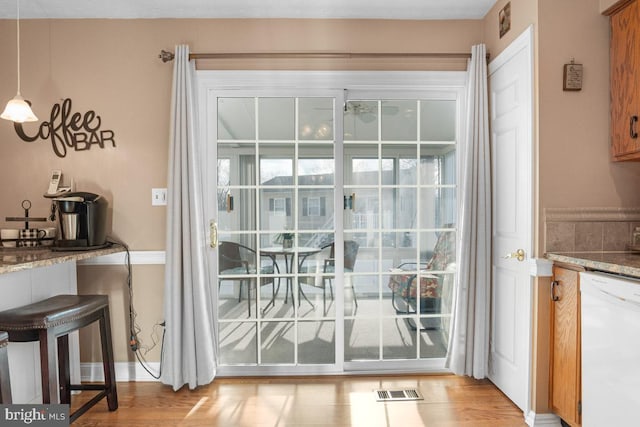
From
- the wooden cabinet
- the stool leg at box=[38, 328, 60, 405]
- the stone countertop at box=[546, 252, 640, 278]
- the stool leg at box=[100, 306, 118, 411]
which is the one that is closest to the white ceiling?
the stone countertop at box=[546, 252, 640, 278]

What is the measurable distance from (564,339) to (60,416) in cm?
250

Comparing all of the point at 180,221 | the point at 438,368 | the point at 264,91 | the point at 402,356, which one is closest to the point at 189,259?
the point at 180,221

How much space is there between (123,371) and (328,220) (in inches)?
68.7

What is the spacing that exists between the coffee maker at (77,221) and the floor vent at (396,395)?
1.99m

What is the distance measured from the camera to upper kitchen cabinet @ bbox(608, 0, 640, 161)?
1.86m

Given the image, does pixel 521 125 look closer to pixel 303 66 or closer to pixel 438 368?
pixel 303 66

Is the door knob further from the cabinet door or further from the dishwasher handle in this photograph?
the cabinet door

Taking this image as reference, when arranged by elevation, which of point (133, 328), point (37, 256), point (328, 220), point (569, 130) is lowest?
point (133, 328)

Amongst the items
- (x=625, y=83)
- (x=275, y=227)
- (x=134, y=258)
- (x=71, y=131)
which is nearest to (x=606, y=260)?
(x=625, y=83)

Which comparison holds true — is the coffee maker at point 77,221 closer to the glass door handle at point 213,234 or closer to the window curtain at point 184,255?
the window curtain at point 184,255

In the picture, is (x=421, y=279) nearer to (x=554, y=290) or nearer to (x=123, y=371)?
(x=554, y=290)

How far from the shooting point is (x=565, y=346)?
6.23ft

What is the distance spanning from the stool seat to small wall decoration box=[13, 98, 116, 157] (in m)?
1.05

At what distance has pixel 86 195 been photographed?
7.63ft
